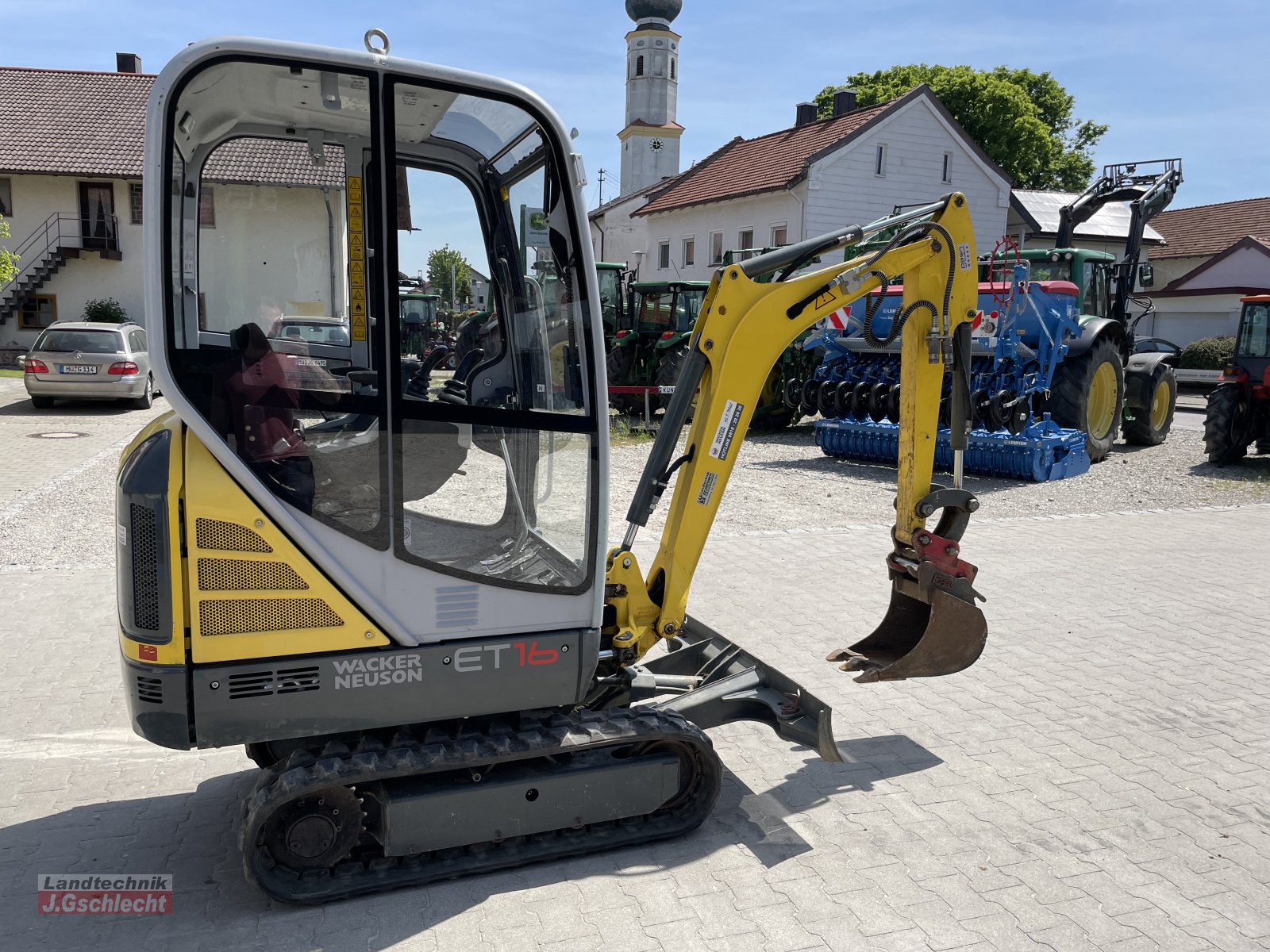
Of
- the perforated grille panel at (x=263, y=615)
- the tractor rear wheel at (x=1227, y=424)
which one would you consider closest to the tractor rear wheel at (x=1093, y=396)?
the tractor rear wheel at (x=1227, y=424)

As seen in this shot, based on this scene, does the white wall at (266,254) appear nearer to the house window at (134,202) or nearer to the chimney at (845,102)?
the house window at (134,202)

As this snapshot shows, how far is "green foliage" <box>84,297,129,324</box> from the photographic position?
1077 inches

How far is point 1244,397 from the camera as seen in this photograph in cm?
1362

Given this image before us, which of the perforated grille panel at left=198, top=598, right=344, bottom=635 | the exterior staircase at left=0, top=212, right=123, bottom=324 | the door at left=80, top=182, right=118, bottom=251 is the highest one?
the door at left=80, top=182, right=118, bottom=251

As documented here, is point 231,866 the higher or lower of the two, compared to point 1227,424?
lower

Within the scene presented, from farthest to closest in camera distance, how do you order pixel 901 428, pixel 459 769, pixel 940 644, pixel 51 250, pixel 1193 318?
pixel 1193 318 → pixel 51 250 → pixel 940 644 → pixel 901 428 → pixel 459 769

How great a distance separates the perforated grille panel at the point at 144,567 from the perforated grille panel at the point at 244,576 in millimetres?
132

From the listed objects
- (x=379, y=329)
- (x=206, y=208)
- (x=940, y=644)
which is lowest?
(x=940, y=644)

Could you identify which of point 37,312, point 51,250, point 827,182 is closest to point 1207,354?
point 827,182

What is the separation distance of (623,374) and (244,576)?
50.7 ft

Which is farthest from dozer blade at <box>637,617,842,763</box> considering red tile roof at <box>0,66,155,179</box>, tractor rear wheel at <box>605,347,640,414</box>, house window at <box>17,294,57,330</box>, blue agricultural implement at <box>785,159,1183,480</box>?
house window at <box>17,294,57,330</box>

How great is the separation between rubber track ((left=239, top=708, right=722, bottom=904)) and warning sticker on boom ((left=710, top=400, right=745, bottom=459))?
1048mm

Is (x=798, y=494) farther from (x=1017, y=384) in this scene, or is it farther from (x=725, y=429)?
(x=725, y=429)

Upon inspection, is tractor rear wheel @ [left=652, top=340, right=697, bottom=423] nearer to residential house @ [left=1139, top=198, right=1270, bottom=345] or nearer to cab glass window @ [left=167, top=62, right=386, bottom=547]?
cab glass window @ [left=167, top=62, right=386, bottom=547]
